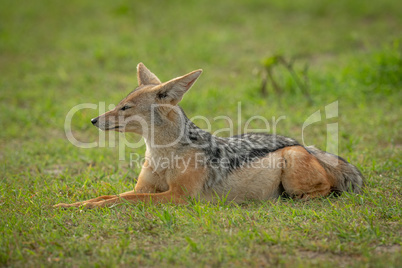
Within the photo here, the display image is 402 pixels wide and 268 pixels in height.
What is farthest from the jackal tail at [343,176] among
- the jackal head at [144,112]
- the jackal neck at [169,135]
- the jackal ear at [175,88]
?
the jackal head at [144,112]

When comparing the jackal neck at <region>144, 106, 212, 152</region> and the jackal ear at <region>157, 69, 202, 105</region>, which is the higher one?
the jackal ear at <region>157, 69, 202, 105</region>

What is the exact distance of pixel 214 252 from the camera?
12.9ft

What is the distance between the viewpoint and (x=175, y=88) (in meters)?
5.43

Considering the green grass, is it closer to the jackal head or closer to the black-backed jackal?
the black-backed jackal

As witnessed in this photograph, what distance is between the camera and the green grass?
4059 mm

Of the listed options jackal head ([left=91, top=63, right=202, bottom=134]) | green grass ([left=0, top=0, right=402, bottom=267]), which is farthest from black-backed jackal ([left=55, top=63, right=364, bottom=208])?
green grass ([left=0, top=0, right=402, bottom=267])

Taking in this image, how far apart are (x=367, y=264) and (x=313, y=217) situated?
106cm

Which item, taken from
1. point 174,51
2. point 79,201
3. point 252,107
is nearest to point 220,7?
point 174,51

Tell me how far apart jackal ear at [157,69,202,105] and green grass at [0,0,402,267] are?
1368mm

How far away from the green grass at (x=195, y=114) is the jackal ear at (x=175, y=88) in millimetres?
1368

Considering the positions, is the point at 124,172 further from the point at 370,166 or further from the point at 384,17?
the point at 384,17

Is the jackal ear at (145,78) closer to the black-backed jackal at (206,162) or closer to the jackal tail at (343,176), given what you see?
the black-backed jackal at (206,162)

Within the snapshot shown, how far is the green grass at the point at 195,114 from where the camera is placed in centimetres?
406

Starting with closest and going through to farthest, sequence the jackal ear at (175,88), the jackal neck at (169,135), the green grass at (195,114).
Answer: the green grass at (195,114)
the jackal ear at (175,88)
the jackal neck at (169,135)
